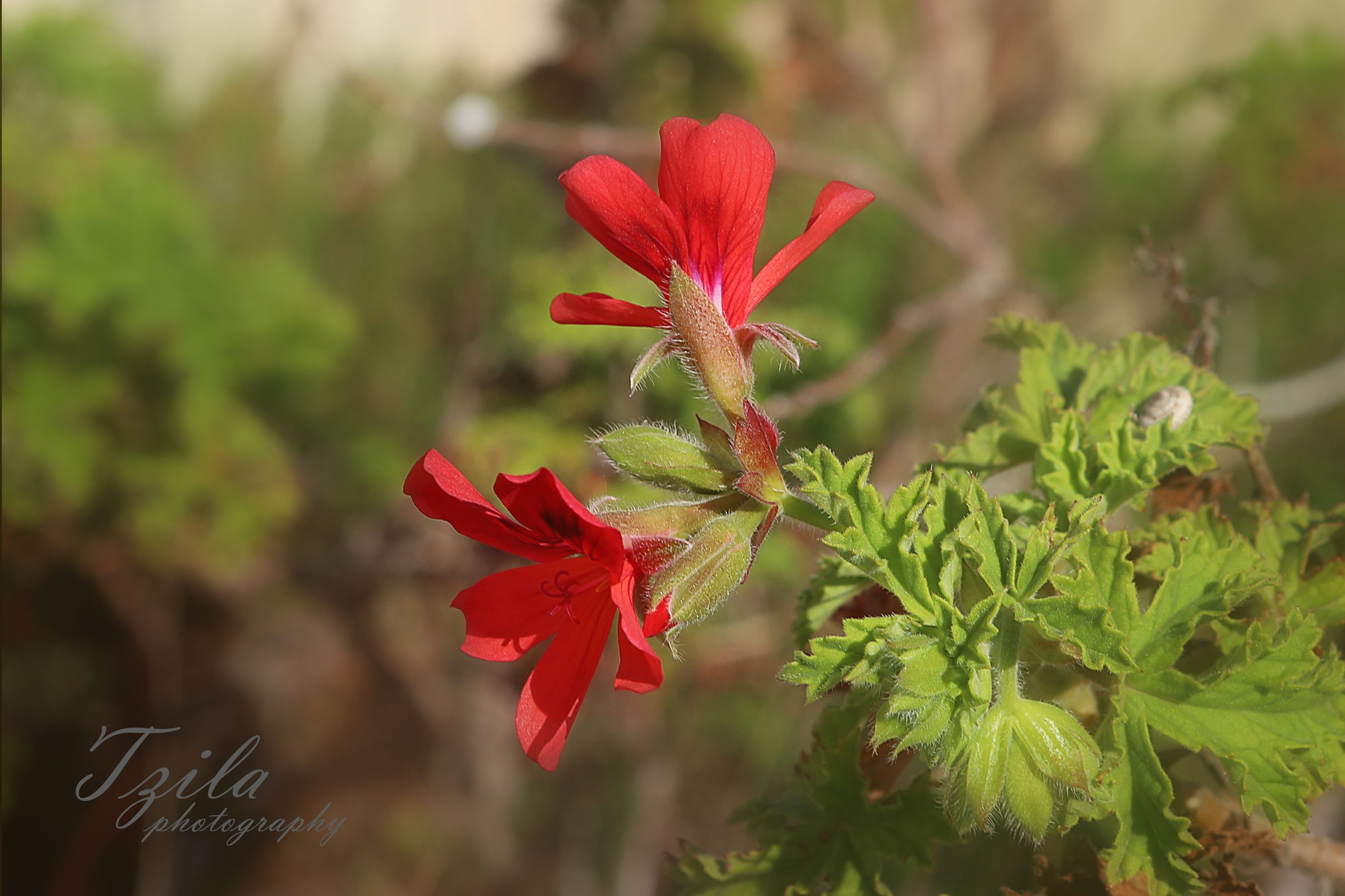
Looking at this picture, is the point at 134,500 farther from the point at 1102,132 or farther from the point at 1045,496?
the point at 1102,132

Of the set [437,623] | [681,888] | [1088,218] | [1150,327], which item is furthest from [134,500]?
[1088,218]

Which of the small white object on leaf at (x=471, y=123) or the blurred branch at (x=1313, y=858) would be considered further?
the small white object on leaf at (x=471, y=123)

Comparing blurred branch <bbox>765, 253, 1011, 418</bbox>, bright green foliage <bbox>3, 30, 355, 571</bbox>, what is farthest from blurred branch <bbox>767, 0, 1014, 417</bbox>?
bright green foliage <bbox>3, 30, 355, 571</bbox>

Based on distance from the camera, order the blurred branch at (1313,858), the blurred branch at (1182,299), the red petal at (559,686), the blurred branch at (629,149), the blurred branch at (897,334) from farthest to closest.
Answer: the blurred branch at (629,149), the blurred branch at (897,334), the blurred branch at (1182,299), the blurred branch at (1313,858), the red petal at (559,686)

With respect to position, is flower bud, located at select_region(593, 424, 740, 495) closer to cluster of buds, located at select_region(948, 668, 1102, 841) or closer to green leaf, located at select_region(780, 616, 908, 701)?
green leaf, located at select_region(780, 616, 908, 701)

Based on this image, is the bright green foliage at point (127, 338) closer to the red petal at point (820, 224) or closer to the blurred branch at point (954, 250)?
the blurred branch at point (954, 250)

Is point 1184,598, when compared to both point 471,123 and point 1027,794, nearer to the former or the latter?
point 1027,794

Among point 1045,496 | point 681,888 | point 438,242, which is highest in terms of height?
point 438,242

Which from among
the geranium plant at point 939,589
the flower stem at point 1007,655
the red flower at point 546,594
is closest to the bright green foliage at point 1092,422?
the geranium plant at point 939,589
